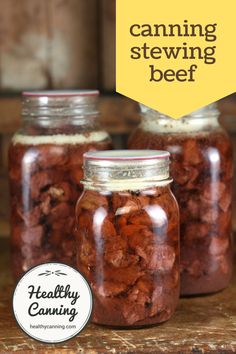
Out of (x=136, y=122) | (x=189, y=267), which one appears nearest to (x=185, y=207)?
(x=189, y=267)

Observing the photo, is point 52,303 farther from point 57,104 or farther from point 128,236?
point 57,104

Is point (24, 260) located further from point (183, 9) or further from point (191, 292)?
point (183, 9)

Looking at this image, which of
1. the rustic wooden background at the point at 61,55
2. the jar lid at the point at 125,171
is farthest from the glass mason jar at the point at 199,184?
the rustic wooden background at the point at 61,55

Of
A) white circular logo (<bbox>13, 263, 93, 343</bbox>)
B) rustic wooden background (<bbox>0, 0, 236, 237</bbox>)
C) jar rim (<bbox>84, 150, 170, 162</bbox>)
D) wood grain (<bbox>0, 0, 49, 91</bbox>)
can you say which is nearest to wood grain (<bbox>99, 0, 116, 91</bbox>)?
rustic wooden background (<bbox>0, 0, 236, 237</bbox>)

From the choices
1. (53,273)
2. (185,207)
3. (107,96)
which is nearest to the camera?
(53,273)

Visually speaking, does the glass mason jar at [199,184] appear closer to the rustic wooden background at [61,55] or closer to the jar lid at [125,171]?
the jar lid at [125,171]

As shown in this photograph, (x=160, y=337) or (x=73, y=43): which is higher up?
(x=73, y=43)

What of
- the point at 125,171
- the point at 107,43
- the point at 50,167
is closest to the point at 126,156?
the point at 125,171
